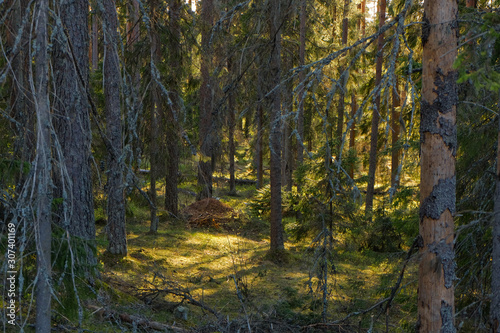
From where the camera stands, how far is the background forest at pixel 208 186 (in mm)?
3322

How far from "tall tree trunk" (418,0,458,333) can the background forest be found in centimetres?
2

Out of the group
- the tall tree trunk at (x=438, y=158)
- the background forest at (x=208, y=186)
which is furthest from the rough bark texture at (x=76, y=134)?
the tall tree trunk at (x=438, y=158)

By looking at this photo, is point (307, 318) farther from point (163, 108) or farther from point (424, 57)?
point (163, 108)

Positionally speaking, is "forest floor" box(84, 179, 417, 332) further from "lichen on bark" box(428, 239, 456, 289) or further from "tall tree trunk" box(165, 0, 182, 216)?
"tall tree trunk" box(165, 0, 182, 216)

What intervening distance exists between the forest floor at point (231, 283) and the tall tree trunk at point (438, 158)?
14.4 inches

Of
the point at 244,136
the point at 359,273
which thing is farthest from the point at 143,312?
the point at 244,136

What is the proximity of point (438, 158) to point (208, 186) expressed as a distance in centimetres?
429

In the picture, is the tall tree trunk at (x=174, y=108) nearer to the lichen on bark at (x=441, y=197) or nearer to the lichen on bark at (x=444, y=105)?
the lichen on bark at (x=444, y=105)

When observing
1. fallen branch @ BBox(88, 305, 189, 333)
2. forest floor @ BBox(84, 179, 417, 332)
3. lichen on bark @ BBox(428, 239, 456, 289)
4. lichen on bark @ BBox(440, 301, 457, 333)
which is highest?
lichen on bark @ BBox(428, 239, 456, 289)

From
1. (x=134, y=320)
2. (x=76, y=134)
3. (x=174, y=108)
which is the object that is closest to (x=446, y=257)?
(x=134, y=320)

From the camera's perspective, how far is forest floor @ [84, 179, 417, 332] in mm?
7035

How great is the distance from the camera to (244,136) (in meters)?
23.0

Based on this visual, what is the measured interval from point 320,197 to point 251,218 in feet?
27.2

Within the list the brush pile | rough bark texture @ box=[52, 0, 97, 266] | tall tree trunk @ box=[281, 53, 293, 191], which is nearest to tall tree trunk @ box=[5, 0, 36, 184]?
rough bark texture @ box=[52, 0, 97, 266]
